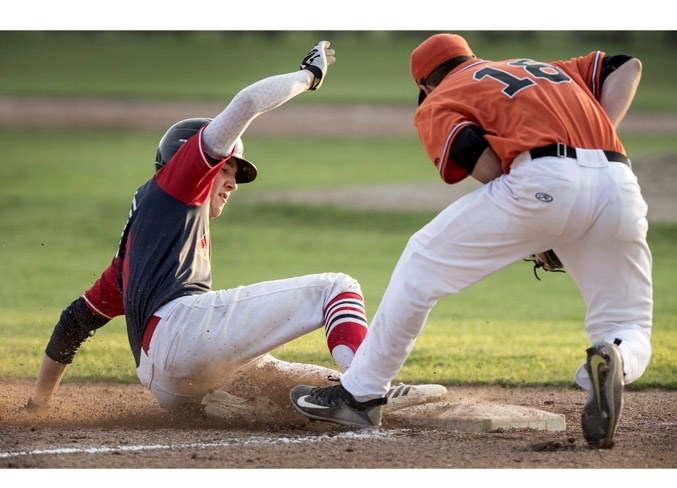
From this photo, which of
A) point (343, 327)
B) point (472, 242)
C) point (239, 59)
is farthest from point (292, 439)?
point (239, 59)

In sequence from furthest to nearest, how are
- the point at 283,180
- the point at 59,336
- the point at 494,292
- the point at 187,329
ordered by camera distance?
the point at 283,180 < the point at 494,292 < the point at 59,336 < the point at 187,329

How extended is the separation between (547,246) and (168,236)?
1835 millimetres

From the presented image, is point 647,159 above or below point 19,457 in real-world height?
above

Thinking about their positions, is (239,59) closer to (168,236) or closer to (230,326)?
(168,236)

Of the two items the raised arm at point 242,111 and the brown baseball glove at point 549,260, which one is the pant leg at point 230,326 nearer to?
the raised arm at point 242,111

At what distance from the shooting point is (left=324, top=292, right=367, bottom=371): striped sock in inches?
184

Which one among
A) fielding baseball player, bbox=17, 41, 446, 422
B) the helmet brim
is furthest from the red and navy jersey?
the helmet brim

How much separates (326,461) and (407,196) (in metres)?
14.2

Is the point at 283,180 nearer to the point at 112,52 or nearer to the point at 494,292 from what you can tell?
the point at 494,292

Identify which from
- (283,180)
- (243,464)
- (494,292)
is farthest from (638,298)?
(283,180)

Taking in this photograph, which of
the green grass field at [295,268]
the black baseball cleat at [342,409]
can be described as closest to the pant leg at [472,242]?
the black baseball cleat at [342,409]

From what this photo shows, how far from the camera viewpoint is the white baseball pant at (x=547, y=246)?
4012 mm

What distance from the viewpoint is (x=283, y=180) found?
73.6 feet

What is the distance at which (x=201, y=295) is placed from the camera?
185 inches
